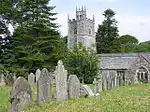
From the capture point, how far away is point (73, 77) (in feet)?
50.4

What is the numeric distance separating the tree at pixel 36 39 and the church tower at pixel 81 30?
4927 centimetres

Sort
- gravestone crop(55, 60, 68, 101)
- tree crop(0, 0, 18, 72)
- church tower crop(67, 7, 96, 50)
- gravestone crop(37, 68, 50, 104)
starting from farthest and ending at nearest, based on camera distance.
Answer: church tower crop(67, 7, 96, 50) → tree crop(0, 0, 18, 72) → gravestone crop(55, 60, 68, 101) → gravestone crop(37, 68, 50, 104)

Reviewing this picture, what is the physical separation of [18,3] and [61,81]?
32.3 meters

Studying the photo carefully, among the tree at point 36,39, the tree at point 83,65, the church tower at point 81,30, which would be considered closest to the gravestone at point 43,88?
the tree at point 83,65

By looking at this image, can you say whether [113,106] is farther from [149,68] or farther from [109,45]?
[109,45]

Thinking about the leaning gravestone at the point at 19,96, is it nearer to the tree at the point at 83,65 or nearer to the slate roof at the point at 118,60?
the tree at the point at 83,65

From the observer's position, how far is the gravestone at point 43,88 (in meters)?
13.8

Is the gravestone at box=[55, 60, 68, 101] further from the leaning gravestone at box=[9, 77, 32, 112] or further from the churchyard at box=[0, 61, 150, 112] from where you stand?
the leaning gravestone at box=[9, 77, 32, 112]

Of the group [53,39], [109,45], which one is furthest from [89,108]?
[109,45]

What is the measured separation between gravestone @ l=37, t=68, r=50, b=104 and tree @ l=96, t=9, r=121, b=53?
65147 millimetres

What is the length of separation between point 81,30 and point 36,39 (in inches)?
2052

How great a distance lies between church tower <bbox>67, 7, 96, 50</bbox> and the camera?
92250mm

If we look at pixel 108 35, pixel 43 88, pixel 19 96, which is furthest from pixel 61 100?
pixel 108 35

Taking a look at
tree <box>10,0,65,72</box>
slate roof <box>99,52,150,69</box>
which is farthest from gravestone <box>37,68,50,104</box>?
slate roof <box>99,52,150,69</box>
